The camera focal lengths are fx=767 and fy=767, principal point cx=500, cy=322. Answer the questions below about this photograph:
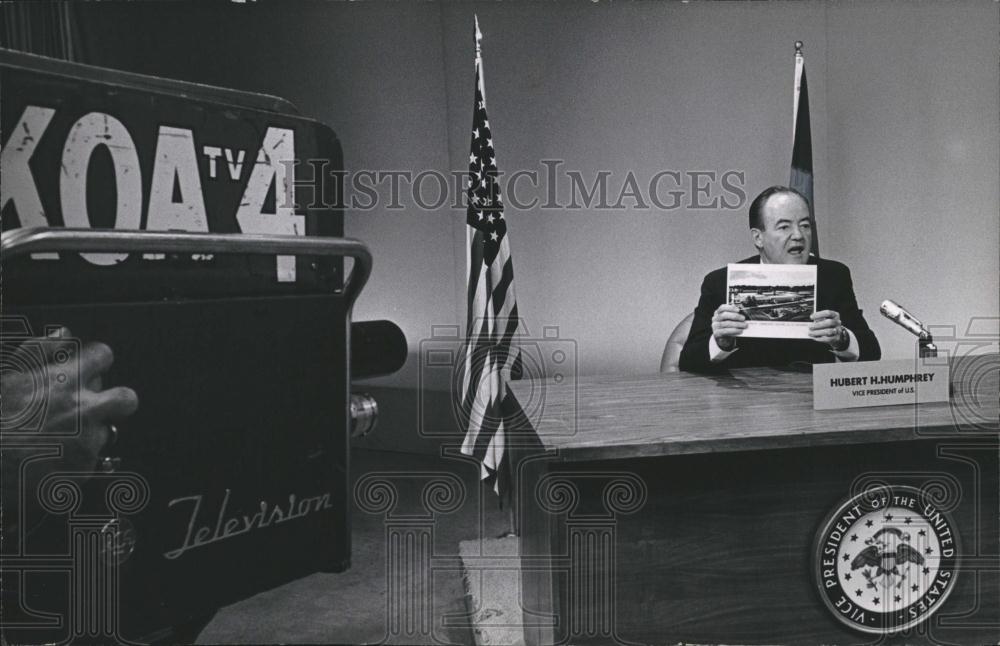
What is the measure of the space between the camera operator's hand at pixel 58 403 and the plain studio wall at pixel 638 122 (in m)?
3.52

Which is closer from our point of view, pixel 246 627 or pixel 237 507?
pixel 237 507

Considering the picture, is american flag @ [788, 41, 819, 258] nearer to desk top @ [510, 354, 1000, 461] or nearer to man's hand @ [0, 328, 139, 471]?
desk top @ [510, 354, 1000, 461]

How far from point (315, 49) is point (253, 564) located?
4.08 meters

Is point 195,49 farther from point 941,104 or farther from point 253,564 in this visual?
point 253,564

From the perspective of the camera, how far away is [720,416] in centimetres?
165

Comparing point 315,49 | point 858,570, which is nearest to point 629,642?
point 858,570

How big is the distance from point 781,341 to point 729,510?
3.60 feet

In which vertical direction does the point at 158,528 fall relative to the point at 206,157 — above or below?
below

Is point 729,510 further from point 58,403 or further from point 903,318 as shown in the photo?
point 58,403

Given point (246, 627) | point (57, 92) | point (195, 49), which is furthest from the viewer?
point (195, 49)

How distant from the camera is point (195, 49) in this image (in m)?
4.19

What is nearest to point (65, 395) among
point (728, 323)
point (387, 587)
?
point (728, 323)

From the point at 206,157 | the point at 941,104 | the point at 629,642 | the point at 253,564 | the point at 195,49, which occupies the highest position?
the point at 195,49
